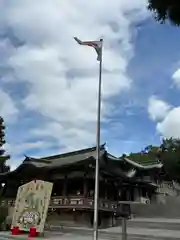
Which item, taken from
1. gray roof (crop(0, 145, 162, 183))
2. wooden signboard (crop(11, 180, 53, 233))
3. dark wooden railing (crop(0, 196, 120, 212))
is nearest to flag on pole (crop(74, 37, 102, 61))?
wooden signboard (crop(11, 180, 53, 233))

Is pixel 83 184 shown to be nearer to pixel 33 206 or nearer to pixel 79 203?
pixel 79 203

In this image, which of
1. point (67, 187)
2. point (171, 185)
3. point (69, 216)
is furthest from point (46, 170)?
point (171, 185)

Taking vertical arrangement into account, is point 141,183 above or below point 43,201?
above

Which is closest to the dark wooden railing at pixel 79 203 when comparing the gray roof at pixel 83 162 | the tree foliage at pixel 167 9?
the gray roof at pixel 83 162

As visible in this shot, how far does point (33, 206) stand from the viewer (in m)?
23.4

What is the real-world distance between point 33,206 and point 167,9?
1685 centimetres

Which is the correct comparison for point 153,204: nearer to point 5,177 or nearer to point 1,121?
point 5,177

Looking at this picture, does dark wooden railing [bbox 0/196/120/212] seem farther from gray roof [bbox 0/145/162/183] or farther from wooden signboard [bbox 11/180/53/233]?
wooden signboard [bbox 11/180/53/233]

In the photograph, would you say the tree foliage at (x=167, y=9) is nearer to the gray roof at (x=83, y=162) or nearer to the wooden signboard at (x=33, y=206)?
the wooden signboard at (x=33, y=206)

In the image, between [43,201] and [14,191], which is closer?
[43,201]

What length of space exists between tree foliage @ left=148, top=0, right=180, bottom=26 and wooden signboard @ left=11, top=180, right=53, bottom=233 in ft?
50.7

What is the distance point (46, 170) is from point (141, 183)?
12045 millimetres

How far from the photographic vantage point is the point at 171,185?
53.1 meters

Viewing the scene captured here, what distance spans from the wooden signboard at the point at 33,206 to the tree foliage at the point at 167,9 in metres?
15.5
